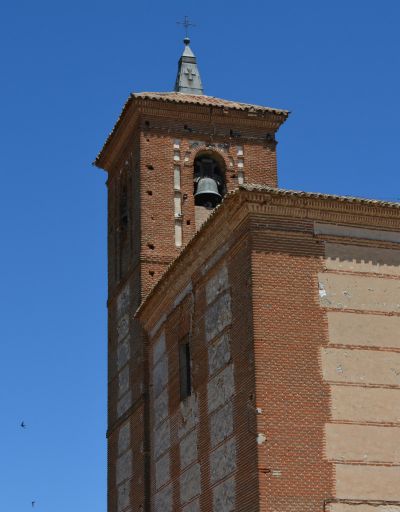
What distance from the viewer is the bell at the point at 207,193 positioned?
1161 inches

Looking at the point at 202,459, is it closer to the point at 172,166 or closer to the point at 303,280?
the point at 303,280

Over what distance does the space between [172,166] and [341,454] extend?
11.8m

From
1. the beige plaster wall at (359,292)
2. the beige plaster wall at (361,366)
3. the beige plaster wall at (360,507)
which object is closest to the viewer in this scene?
the beige plaster wall at (360,507)

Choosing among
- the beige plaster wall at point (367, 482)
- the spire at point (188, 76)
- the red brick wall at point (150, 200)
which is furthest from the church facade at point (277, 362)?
the spire at point (188, 76)

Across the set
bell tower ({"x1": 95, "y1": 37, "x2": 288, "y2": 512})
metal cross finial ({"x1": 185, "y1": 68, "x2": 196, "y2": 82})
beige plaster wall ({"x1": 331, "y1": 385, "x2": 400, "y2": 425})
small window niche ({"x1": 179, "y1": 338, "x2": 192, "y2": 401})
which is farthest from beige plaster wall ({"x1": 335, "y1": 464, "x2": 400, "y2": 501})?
metal cross finial ({"x1": 185, "y1": 68, "x2": 196, "y2": 82})

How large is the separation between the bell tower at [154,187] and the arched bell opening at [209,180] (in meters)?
0.03

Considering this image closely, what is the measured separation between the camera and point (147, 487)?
25.6 metres

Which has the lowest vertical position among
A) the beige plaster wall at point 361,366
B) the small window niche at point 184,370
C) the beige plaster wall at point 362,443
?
the beige plaster wall at point 362,443

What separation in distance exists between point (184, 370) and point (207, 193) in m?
6.80

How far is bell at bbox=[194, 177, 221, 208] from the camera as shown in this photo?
29484mm

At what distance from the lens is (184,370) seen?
23.9m

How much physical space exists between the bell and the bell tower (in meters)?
0.03

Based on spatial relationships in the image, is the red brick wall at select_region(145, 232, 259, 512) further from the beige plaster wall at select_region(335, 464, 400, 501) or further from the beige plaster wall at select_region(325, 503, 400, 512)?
the beige plaster wall at select_region(335, 464, 400, 501)

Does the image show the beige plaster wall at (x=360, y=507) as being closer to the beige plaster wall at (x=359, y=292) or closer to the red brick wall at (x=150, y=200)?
the beige plaster wall at (x=359, y=292)
